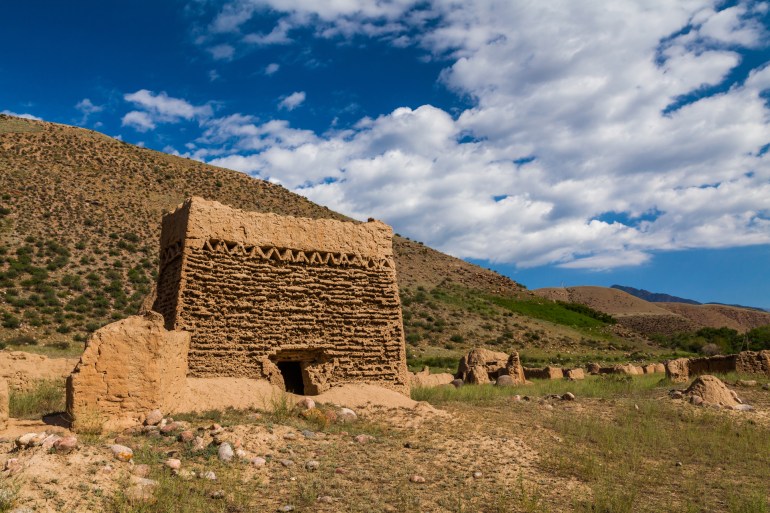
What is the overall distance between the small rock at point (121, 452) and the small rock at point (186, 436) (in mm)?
957

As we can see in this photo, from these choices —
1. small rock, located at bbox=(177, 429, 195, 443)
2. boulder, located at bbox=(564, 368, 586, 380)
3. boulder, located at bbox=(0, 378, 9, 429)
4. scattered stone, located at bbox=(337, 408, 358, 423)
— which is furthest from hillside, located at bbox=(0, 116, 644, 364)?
small rock, located at bbox=(177, 429, 195, 443)

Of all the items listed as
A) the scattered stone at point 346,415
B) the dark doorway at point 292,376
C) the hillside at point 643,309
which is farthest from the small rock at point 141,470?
the hillside at point 643,309

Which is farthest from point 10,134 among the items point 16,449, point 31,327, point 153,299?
point 16,449

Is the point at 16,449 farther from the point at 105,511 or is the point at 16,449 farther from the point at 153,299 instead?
the point at 153,299

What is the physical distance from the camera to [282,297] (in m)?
12.2

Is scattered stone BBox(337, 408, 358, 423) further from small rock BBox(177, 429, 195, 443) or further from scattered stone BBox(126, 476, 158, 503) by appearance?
scattered stone BBox(126, 476, 158, 503)

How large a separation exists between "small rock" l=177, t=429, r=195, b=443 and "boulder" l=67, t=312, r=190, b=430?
1118 millimetres

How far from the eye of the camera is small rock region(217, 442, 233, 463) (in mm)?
7590

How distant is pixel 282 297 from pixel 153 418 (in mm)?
3913

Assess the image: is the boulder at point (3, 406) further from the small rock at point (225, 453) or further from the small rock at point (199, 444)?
the small rock at point (225, 453)

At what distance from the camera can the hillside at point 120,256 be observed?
1186 inches

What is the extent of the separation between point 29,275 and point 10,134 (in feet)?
62.9

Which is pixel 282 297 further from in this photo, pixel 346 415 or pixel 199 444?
pixel 199 444

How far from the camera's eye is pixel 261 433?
8625 mm
